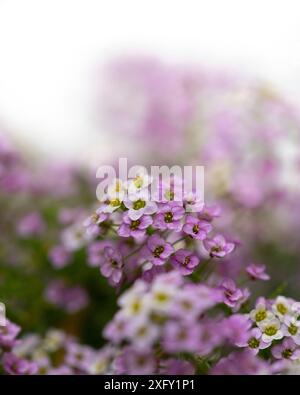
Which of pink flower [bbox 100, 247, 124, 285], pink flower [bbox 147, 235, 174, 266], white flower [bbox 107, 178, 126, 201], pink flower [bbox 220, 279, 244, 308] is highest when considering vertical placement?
white flower [bbox 107, 178, 126, 201]

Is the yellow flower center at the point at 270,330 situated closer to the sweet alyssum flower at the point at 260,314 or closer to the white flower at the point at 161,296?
the sweet alyssum flower at the point at 260,314

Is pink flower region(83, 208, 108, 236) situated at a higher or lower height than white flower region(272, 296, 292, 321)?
higher

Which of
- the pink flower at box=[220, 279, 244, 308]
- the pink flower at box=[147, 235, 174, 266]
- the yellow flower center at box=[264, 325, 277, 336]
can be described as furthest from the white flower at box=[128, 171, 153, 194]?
the yellow flower center at box=[264, 325, 277, 336]

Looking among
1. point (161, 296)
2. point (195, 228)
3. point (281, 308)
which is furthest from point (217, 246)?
point (161, 296)

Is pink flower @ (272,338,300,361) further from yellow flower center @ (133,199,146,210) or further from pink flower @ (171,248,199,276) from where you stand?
yellow flower center @ (133,199,146,210)

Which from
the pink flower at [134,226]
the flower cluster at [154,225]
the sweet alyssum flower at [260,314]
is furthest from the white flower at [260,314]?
the pink flower at [134,226]
